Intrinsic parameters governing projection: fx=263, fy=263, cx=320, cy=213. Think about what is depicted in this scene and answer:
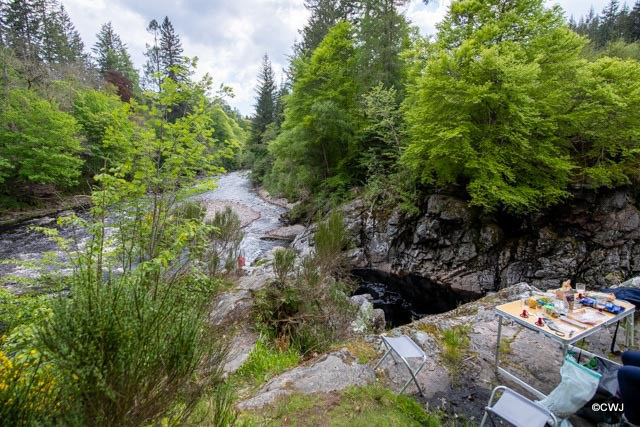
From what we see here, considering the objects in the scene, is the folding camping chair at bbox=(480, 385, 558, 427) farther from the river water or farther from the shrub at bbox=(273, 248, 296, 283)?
the river water

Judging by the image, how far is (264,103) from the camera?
84.3ft

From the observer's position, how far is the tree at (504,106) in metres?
Result: 6.99

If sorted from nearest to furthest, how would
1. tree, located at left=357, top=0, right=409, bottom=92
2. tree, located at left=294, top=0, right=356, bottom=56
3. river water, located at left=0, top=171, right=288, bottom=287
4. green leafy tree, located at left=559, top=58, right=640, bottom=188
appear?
1. green leafy tree, located at left=559, top=58, right=640, bottom=188
2. river water, located at left=0, top=171, right=288, bottom=287
3. tree, located at left=357, top=0, right=409, bottom=92
4. tree, located at left=294, top=0, right=356, bottom=56

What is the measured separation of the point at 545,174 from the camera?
7.62 meters

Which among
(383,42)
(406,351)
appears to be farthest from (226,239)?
(383,42)

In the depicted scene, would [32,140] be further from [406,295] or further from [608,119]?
[608,119]

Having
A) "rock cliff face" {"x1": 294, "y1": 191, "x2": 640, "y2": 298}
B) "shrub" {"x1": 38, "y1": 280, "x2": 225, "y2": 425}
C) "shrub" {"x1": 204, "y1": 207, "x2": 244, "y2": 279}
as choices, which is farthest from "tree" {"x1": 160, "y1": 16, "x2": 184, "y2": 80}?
"shrub" {"x1": 38, "y1": 280, "x2": 225, "y2": 425}

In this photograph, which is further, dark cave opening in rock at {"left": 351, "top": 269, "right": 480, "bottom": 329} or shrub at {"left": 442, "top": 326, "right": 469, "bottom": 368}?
dark cave opening in rock at {"left": 351, "top": 269, "right": 480, "bottom": 329}

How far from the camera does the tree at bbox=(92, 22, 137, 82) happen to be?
30406mm

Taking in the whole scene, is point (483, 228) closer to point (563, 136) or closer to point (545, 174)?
point (545, 174)

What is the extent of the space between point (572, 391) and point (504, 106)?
7.46 m

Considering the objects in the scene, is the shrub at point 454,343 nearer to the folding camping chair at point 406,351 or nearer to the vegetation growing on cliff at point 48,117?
the folding camping chair at point 406,351

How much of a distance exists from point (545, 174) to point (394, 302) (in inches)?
225

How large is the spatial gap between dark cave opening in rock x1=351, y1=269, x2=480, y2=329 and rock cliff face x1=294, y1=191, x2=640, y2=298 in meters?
0.25
